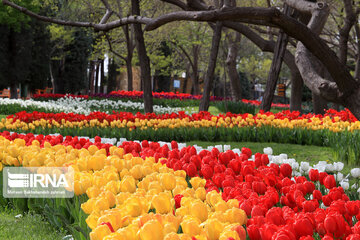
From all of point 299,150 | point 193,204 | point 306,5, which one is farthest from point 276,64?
point 193,204

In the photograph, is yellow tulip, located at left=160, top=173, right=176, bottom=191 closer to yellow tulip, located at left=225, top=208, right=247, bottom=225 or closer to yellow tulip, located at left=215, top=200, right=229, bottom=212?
yellow tulip, located at left=215, top=200, right=229, bottom=212

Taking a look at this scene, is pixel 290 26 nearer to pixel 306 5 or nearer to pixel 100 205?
pixel 306 5

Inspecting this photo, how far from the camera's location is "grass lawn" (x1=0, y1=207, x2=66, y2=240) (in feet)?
11.0

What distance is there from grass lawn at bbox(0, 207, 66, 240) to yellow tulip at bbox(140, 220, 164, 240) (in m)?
1.54

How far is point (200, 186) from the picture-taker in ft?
10.4

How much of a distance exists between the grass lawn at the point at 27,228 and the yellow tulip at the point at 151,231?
5.05ft

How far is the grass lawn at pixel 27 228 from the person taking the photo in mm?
3367

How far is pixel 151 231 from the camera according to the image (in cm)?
190

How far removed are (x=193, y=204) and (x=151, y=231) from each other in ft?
1.56

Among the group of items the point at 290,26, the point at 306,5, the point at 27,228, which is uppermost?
the point at 306,5

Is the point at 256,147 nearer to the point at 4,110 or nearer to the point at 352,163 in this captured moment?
the point at 352,163

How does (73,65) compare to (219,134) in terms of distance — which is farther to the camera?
(73,65)

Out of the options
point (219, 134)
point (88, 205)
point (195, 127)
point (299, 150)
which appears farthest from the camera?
point (195, 127)

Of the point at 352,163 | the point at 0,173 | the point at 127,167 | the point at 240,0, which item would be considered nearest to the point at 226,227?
the point at 127,167
